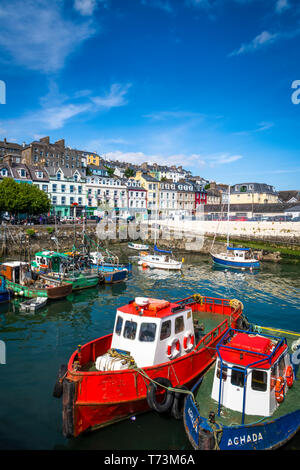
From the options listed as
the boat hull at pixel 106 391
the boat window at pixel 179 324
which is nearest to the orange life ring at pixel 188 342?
the boat window at pixel 179 324

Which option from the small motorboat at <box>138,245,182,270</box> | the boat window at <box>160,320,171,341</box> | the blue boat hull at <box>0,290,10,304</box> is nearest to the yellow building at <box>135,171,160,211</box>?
the small motorboat at <box>138,245,182,270</box>

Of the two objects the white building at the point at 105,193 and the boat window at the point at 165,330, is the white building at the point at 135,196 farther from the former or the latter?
the boat window at the point at 165,330

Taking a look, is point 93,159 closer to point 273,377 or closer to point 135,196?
point 135,196

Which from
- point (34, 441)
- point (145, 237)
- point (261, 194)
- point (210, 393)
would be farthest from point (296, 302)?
point (261, 194)

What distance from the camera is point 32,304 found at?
74.4ft

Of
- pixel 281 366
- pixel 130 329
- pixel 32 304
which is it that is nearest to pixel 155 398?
pixel 130 329

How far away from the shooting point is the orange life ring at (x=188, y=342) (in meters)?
12.6

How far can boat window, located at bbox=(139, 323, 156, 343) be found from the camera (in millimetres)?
11383

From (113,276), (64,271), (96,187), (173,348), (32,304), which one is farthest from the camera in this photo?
(96,187)

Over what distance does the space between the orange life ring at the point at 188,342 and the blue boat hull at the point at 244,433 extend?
10.1 feet

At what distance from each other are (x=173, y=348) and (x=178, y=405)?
2.11 m

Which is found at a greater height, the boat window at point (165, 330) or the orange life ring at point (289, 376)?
the boat window at point (165, 330)

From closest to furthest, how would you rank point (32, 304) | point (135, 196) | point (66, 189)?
point (32, 304), point (66, 189), point (135, 196)

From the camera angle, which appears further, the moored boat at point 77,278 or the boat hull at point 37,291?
the moored boat at point 77,278
